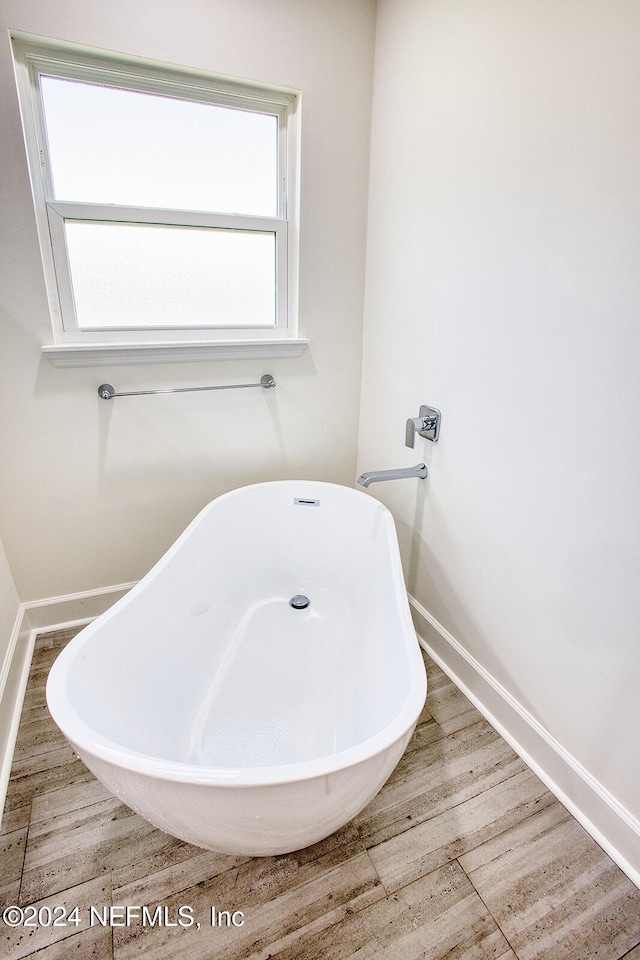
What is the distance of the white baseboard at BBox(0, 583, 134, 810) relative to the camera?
144 centimetres

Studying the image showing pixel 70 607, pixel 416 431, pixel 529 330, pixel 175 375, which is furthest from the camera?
pixel 70 607

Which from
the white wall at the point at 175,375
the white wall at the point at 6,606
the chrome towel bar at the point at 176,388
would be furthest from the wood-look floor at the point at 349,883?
the chrome towel bar at the point at 176,388

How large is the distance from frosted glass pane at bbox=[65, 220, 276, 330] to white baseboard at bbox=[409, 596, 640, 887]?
1.61 metres

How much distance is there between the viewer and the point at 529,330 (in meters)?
1.28

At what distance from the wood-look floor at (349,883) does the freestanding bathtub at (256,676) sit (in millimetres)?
218

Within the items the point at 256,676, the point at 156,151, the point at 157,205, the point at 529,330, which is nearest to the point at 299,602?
the point at 256,676

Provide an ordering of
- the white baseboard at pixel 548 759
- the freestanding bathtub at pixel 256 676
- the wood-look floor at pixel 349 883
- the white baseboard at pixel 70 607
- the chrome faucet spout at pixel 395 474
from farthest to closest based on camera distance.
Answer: the white baseboard at pixel 70 607 → the chrome faucet spout at pixel 395 474 → the white baseboard at pixel 548 759 → the wood-look floor at pixel 349 883 → the freestanding bathtub at pixel 256 676

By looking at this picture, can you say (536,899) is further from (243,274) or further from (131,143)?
(131,143)

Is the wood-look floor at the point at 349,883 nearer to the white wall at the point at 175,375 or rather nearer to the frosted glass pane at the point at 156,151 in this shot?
the white wall at the point at 175,375

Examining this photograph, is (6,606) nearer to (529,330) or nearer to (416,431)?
(416,431)

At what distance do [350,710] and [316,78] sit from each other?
2.32 meters

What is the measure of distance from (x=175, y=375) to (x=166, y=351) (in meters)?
0.11

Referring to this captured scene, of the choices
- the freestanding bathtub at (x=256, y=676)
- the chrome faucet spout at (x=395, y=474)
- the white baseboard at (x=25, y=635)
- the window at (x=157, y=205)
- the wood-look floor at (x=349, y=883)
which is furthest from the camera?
the chrome faucet spout at (x=395, y=474)

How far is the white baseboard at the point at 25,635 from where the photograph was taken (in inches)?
56.7
